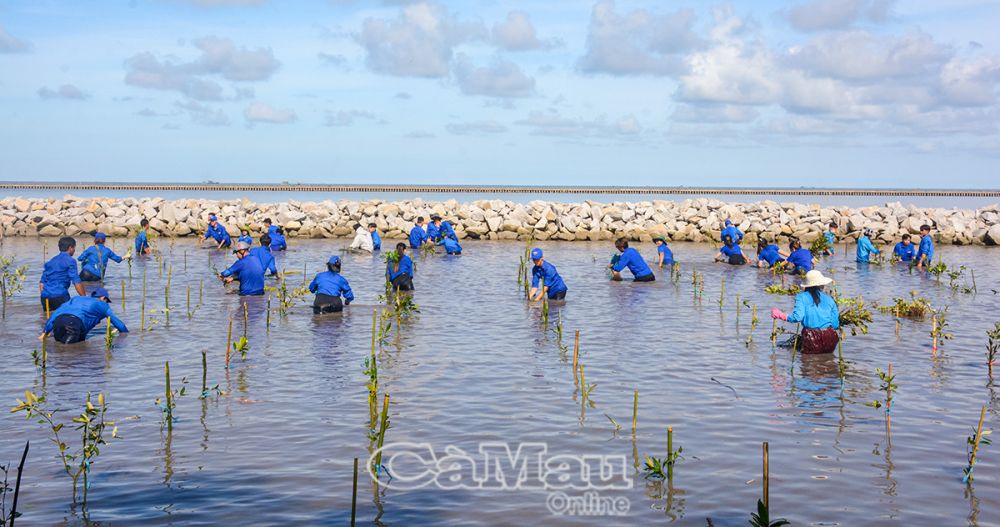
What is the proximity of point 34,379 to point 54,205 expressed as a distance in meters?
35.4

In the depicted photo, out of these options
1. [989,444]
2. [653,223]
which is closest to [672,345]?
[989,444]

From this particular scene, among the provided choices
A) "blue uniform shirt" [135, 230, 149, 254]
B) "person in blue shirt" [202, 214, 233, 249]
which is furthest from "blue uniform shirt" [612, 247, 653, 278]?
"person in blue shirt" [202, 214, 233, 249]

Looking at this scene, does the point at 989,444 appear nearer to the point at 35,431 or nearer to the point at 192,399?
the point at 192,399

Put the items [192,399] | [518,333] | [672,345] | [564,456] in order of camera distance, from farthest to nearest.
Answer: [518,333] → [672,345] → [192,399] → [564,456]

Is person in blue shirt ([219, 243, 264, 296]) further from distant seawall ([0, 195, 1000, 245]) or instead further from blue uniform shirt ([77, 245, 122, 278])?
distant seawall ([0, 195, 1000, 245])

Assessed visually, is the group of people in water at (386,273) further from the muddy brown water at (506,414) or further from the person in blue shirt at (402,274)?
the muddy brown water at (506,414)

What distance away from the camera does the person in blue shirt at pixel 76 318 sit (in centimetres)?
1460

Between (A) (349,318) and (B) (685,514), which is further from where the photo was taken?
(A) (349,318)

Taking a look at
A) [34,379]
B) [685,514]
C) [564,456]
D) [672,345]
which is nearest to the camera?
[685,514]

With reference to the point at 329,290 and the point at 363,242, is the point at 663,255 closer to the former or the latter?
the point at 363,242

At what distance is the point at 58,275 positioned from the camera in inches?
683

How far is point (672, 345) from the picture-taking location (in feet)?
51.8

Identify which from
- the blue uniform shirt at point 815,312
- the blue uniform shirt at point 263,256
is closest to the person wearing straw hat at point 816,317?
the blue uniform shirt at point 815,312

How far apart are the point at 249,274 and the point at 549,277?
22.4 ft
